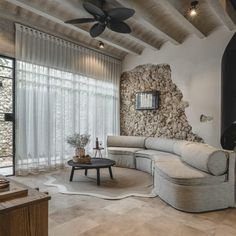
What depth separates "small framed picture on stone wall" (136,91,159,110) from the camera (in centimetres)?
638

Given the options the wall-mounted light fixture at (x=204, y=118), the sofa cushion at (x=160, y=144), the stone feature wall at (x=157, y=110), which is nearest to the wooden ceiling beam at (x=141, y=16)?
the stone feature wall at (x=157, y=110)

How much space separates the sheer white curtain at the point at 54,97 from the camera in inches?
187

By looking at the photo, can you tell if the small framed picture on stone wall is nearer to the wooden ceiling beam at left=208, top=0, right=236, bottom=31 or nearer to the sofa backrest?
the sofa backrest

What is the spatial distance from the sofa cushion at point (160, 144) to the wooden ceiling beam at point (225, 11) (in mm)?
Answer: 2818

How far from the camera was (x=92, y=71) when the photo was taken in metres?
6.28

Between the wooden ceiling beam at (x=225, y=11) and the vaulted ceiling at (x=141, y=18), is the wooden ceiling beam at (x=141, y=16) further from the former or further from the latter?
the wooden ceiling beam at (x=225, y=11)

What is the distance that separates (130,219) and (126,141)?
11.7 feet

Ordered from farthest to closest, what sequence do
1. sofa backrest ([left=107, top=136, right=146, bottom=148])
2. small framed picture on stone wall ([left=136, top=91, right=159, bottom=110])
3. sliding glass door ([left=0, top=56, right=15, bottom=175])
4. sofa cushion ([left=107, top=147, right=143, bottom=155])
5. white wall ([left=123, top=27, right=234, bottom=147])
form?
small framed picture on stone wall ([left=136, top=91, right=159, bottom=110])
sofa backrest ([left=107, top=136, right=146, bottom=148])
sofa cushion ([left=107, top=147, right=143, bottom=155])
white wall ([left=123, top=27, right=234, bottom=147])
sliding glass door ([left=0, top=56, right=15, bottom=175])

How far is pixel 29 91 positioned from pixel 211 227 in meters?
4.20

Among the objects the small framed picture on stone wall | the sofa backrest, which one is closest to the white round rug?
the sofa backrest

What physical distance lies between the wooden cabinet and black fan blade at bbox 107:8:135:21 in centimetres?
291

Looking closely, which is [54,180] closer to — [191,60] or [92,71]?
[92,71]

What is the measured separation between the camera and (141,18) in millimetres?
4438

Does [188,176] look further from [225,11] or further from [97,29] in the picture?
[225,11]
